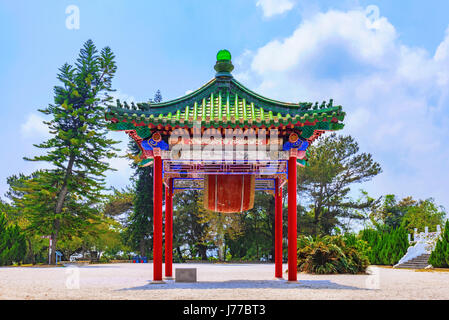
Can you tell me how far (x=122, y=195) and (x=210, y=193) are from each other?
4239 centimetres

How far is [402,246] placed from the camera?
3425cm

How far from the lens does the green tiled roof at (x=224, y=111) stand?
1405cm

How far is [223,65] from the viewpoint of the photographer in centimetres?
1711

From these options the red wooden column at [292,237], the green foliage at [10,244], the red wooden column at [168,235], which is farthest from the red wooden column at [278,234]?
the green foliage at [10,244]

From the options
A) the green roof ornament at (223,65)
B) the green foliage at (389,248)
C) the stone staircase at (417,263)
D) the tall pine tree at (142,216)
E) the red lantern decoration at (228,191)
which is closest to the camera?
the red lantern decoration at (228,191)

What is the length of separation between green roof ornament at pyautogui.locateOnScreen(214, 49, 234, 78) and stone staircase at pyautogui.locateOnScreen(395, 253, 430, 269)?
21090mm

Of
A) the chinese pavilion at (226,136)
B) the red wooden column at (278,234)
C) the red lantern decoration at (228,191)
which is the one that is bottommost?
the red wooden column at (278,234)

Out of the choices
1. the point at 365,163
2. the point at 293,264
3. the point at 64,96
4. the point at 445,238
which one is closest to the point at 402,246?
the point at 445,238

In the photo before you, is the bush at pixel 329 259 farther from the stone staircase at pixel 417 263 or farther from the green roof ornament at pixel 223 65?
the stone staircase at pixel 417 263

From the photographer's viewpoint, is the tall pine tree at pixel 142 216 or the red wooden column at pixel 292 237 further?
the tall pine tree at pixel 142 216

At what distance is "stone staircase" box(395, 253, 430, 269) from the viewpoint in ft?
99.7

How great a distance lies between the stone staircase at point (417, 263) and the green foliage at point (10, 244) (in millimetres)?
29210
